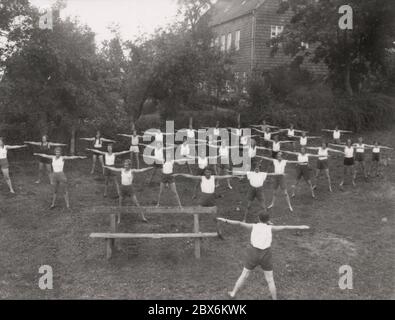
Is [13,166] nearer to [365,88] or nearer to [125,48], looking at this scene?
[125,48]

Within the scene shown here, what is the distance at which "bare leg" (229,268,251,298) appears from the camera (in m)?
8.28

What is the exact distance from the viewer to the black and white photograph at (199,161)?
9539mm

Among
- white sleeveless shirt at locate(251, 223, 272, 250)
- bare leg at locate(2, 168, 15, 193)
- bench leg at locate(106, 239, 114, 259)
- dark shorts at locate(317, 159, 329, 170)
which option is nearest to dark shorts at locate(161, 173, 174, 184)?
bench leg at locate(106, 239, 114, 259)

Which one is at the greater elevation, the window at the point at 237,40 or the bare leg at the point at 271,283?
the window at the point at 237,40

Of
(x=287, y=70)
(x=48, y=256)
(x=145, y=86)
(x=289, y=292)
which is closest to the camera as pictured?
(x=289, y=292)

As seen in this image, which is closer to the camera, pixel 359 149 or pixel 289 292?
pixel 289 292

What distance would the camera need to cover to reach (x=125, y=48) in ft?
86.9

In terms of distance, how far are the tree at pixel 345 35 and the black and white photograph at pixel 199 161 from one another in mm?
113

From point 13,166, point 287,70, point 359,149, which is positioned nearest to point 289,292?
point 359,149

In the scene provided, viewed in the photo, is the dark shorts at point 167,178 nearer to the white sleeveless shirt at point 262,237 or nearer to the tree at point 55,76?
the white sleeveless shirt at point 262,237

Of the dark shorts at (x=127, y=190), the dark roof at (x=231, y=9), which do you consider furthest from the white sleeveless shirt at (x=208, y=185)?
the dark roof at (x=231, y=9)

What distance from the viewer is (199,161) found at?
15.7 metres

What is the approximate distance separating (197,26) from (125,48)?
8237mm

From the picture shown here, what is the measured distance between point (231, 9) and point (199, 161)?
25.9m
